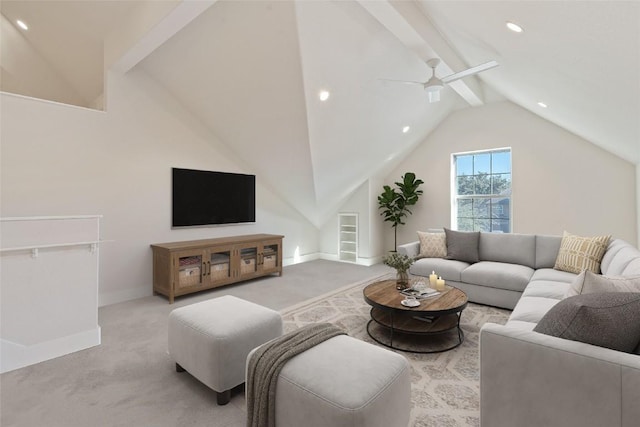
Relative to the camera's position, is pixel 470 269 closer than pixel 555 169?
Yes

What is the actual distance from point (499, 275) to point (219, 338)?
10.2ft

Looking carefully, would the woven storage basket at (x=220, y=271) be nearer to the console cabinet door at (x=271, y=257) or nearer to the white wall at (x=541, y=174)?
the console cabinet door at (x=271, y=257)

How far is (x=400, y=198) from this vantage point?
612 cm

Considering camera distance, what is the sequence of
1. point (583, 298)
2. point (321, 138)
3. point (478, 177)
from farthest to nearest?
point (478, 177) < point (321, 138) < point (583, 298)

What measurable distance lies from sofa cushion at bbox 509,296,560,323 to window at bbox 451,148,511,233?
344 cm

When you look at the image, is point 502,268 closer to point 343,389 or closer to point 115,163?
point 343,389

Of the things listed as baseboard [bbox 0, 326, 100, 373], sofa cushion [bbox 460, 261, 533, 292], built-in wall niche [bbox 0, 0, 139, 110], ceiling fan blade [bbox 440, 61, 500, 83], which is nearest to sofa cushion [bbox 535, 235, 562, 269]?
sofa cushion [bbox 460, 261, 533, 292]

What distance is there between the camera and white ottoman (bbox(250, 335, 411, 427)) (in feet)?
4.10

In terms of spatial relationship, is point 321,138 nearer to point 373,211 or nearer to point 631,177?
point 373,211

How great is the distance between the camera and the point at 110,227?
12.1 feet

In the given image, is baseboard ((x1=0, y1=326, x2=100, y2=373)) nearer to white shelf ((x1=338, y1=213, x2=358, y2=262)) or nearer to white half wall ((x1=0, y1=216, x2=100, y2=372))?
white half wall ((x1=0, y1=216, x2=100, y2=372))

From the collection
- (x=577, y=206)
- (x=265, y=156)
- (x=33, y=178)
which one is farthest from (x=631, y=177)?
(x=33, y=178)

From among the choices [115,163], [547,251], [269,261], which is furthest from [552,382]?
[115,163]

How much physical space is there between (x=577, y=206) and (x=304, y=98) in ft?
15.1
